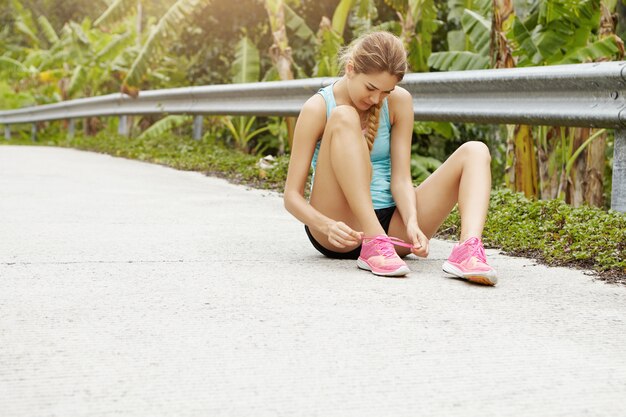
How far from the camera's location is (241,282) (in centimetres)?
313

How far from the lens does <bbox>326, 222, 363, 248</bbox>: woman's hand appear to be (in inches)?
137

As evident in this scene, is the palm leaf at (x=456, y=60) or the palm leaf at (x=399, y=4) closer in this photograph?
the palm leaf at (x=456, y=60)

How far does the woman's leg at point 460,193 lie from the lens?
346 centimetres

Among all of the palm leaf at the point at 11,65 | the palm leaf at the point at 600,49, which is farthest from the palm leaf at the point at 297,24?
the palm leaf at the point at 11,65

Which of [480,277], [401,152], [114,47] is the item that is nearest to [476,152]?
[401,152]

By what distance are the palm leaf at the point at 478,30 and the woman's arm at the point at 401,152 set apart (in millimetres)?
4889

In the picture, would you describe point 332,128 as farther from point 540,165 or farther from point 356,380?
point 540,165

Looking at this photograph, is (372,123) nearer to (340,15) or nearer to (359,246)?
(359,246)

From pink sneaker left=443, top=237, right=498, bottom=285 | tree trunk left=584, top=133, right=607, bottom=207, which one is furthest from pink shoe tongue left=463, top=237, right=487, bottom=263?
tree trunk left=584, top=133, right=607, bottom=207

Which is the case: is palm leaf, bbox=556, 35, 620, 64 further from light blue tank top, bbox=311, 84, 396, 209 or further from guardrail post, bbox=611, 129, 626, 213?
light blue tank top, bbox=311, 84, 396, 209

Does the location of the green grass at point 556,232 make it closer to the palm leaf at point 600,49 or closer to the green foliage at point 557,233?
the green foliage at point 557,233

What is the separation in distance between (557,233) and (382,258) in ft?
3.86

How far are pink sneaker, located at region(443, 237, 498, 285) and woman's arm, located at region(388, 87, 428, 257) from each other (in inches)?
15.9

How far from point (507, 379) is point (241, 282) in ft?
4.08
